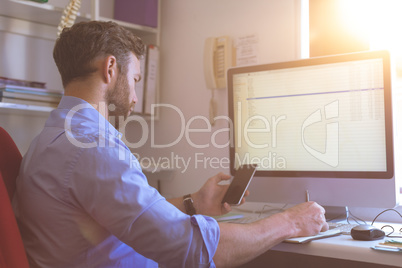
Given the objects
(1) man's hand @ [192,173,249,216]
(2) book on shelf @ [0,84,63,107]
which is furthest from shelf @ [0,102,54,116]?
(1) man's hand @ [192,173,249,216]

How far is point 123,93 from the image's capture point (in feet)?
4.03

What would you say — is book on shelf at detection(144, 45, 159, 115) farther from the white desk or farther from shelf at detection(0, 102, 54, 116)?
the white desk

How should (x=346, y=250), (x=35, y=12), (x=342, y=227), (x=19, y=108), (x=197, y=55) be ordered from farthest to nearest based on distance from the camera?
1. (x=197, y=55)
2. (x=35, y=12)
3. (x=19, y=108)
4. (x=342, y=227)
5. (x=346, y=250)

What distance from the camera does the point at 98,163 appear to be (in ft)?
3.02

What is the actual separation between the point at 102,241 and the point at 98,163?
0.62 ft

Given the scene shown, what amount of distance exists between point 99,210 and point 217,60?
1.23m

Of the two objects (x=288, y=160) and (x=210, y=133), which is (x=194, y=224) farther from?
(x=210, y=133)

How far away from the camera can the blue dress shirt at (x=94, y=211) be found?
0.90 meters

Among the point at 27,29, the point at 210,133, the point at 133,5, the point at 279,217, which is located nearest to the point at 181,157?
the point at 210,133

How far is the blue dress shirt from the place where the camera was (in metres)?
0.90

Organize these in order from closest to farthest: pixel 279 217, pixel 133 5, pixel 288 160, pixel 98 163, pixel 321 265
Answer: pixel 98 163 → pixel 279 217 → pixel 288 160 → pixel 321 265 → pixel 133 5

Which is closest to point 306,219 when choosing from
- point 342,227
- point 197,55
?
point 342,227

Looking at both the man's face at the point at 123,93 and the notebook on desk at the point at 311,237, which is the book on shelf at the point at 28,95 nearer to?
the man's face at the point at 123,93

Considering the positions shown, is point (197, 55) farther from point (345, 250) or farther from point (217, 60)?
point (345, 250)
